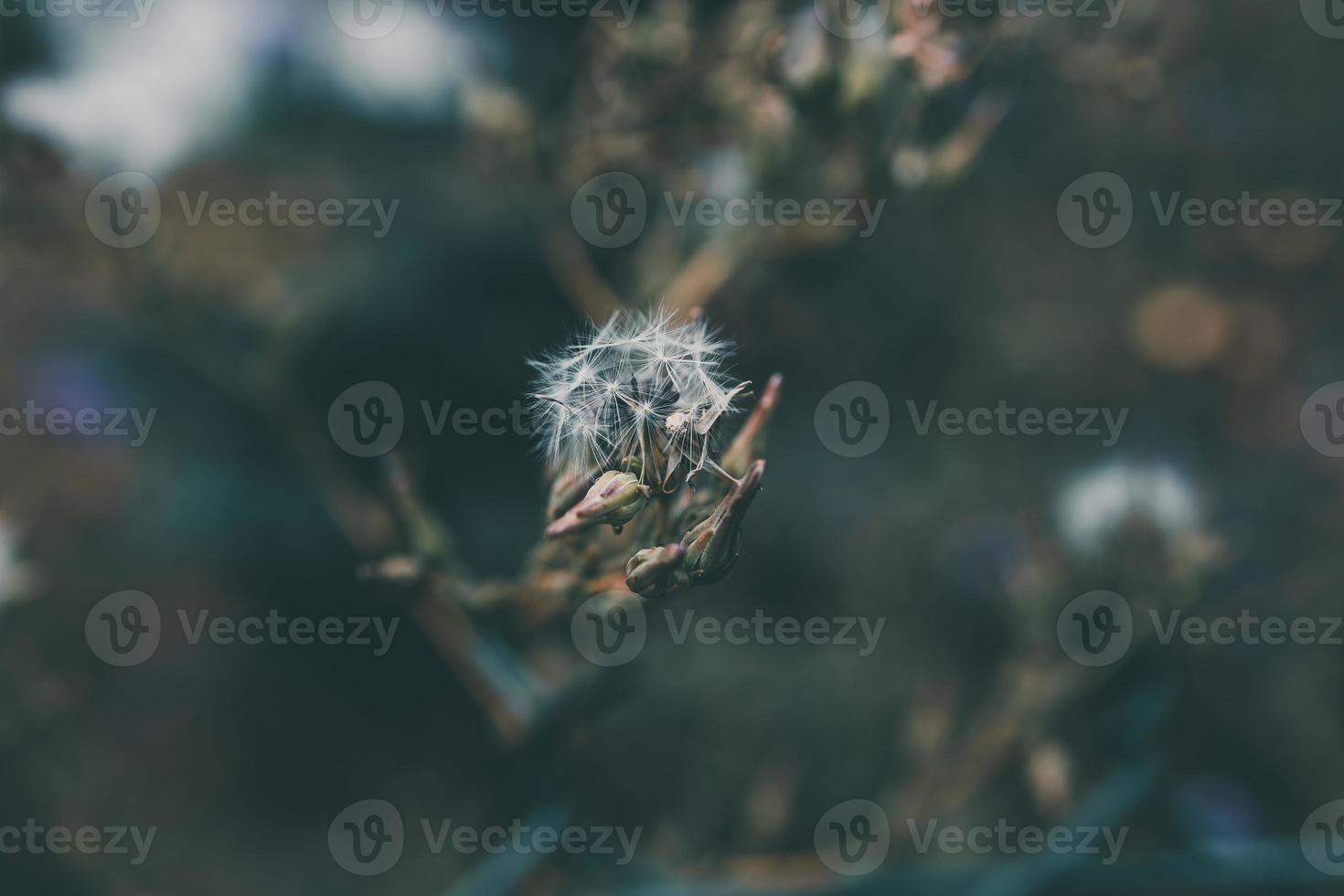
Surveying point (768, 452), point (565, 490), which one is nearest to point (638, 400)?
point (565, 490)

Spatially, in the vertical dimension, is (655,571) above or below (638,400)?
below

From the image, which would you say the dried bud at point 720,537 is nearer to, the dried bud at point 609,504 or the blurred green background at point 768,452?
the dried bud at point 609,504

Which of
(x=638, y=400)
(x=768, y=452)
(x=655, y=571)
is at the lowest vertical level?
(x=655, y=571)

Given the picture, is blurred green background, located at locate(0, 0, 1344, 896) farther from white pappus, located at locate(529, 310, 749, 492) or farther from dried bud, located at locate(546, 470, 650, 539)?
dried bud, located at locate(546, 470, 650, 539)

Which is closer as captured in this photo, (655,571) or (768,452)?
(655,571)

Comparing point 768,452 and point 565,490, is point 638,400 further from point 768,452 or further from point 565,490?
point 768,452

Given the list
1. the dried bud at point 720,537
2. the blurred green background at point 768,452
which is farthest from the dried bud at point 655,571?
the blurred green background at point 768,452

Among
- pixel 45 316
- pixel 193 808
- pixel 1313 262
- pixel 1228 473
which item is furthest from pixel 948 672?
pixel 45 316
